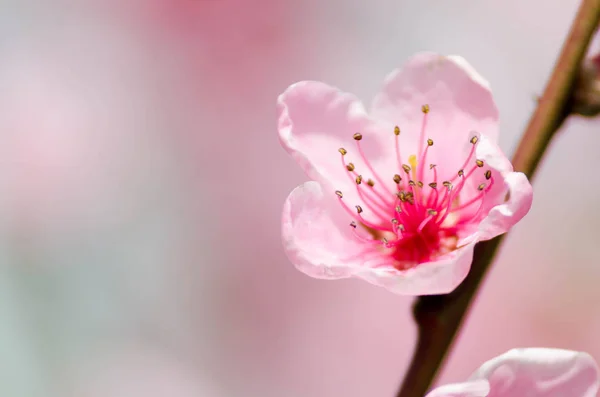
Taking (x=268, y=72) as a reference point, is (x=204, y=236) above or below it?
below

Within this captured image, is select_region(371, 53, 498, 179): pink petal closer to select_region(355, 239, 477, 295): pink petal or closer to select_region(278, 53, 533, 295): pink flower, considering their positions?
select_region(278, 53, 533, 295): pink flower

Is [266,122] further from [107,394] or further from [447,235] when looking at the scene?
[447,235]

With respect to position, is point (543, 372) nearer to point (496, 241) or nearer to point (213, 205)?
point (496, 241)

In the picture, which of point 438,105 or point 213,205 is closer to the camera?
point 438,105

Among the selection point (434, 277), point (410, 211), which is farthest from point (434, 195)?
point (434, 277)

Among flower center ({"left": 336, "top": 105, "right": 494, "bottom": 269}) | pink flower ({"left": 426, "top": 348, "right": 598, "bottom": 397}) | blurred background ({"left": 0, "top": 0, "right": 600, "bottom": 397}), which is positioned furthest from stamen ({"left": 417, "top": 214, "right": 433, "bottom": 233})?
blurred background ({"left": 0, "top": 0, "right": 600, "bottom": 397})

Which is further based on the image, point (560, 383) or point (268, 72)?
point (268, 72)

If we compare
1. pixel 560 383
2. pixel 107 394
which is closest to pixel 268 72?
pixel 107 394
